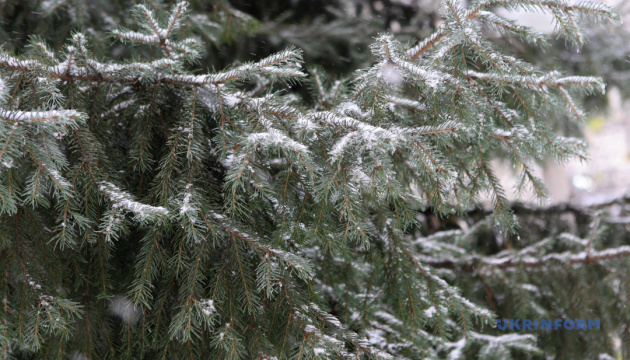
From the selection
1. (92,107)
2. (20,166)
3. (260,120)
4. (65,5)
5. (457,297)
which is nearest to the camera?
(20,166)

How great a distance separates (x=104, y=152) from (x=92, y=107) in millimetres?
225

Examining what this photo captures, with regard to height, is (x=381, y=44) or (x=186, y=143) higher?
(x=381, y=44)

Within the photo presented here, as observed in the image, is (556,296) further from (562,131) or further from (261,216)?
(562,131)

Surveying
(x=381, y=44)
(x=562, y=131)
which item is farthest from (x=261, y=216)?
(x=562, y=131)

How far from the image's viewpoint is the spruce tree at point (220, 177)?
1193 millimetres

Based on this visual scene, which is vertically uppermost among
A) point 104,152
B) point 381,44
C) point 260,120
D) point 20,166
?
point 381,44

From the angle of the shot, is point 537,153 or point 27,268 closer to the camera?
point 27,268

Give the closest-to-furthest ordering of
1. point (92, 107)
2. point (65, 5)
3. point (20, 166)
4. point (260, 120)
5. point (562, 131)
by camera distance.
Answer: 1. point (20, 166)
2. point (260, 120)
3. point (92, 107)
4. point (65, 5)
5. point (562, 131)

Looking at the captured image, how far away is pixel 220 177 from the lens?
1533 millimetres

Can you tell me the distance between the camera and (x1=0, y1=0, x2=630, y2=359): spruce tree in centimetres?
119

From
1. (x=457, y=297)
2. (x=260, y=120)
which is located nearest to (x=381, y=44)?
(x=260, y=120)

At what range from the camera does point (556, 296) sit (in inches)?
99.7

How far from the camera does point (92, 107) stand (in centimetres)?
147

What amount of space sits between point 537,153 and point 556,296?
4.86ft
